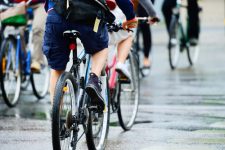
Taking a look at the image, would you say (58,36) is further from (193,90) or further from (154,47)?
(154,47)

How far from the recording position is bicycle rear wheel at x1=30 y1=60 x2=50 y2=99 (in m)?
11.3

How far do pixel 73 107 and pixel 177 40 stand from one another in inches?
348

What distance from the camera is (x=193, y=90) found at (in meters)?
12.2

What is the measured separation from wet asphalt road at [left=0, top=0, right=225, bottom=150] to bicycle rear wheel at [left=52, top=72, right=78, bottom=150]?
1.10 m

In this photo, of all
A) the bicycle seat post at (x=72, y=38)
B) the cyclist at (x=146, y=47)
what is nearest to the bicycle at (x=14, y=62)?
the cyclist at (x=146, y=47)

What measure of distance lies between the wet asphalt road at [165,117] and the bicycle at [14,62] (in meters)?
0.18

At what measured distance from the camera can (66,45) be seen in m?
6.61

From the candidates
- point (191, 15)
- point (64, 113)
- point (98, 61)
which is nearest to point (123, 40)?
point (98, 61)

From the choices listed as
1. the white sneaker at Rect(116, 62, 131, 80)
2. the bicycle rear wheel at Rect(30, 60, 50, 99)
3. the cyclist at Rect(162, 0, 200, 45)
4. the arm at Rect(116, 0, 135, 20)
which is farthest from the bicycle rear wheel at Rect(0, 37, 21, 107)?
the cyclist at Rect(162, 0, 200, 45)

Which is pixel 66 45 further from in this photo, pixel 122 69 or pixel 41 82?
pixel 41 82

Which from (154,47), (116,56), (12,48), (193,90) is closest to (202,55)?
(154,47)

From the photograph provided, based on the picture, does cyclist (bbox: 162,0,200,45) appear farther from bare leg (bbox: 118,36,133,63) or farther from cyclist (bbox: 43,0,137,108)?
cyclist (bbox: 43,0,137,108)

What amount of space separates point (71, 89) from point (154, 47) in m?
13.1

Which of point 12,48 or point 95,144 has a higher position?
point 12,48
